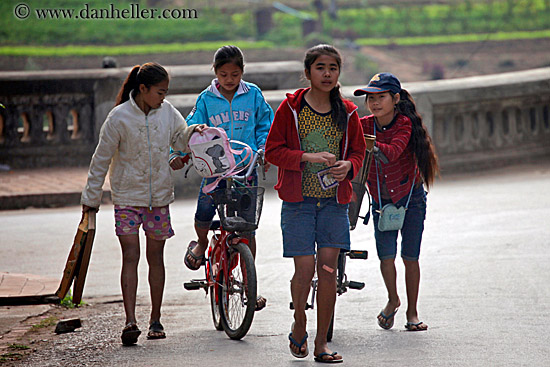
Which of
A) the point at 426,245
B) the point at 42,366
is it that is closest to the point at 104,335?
the point at 42,366

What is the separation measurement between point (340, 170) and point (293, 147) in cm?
33

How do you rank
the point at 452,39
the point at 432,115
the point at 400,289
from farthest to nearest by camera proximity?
the point at 452,39, the point at 432,115, the point at 400,289

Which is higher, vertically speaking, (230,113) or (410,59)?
(410,59)

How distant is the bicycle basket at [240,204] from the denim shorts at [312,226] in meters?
0.60

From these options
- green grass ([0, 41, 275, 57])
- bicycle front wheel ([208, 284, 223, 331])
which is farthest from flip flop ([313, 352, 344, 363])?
green grass ([0, 41, 275, 57])

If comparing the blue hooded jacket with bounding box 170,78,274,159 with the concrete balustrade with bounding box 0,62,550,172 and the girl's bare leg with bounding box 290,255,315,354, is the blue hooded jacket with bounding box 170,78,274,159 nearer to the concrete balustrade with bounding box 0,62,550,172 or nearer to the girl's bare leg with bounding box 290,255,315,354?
the girl's bare leg with bounding box 290,255,315,354

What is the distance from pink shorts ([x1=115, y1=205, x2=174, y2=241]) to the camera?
5672mm

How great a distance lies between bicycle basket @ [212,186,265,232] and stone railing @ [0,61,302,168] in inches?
287

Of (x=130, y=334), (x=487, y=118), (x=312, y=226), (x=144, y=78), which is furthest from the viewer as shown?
(x=487, y=118)

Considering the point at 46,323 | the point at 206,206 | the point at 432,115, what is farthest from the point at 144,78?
the point at 432,115

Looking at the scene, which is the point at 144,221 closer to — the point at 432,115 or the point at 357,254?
the point at 357,254

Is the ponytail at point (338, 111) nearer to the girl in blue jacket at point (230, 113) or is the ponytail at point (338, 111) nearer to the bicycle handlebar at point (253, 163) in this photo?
the bicycle handlebar at point (253, 163)

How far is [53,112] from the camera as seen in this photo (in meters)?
13.1

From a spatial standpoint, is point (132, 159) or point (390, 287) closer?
point (132, 159)
